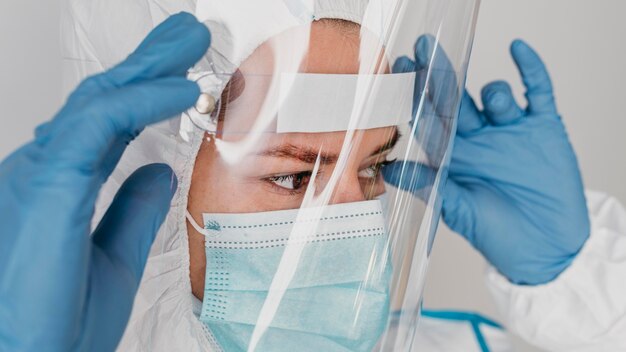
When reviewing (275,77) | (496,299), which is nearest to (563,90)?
(496,299)

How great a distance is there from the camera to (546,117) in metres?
1.47

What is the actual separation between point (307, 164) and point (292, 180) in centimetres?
3

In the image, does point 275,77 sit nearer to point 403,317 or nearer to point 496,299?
point 403,317

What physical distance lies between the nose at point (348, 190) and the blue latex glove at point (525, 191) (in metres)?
0.69

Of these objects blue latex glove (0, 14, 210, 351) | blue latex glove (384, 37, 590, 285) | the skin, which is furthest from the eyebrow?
blue latex glove (384, 37, 590, 285)

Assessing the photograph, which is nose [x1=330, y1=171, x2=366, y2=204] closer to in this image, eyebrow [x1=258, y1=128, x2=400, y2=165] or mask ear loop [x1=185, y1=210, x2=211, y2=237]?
eyebrow [x1=258, y1=128, x2=400, y2=165]

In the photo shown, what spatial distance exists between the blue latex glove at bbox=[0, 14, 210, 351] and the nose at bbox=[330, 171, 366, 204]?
20 cm

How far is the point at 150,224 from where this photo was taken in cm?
82

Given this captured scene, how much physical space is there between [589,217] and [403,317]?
81 centimetres

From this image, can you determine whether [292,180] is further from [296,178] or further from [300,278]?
[300,278]

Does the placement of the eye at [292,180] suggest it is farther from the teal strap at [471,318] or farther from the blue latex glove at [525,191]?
the teal strap at [471,318]

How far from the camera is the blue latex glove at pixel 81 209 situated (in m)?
0.66

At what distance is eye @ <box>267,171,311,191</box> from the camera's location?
82 centimetres

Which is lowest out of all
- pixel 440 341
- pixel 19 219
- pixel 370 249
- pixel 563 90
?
pixel 440 341
